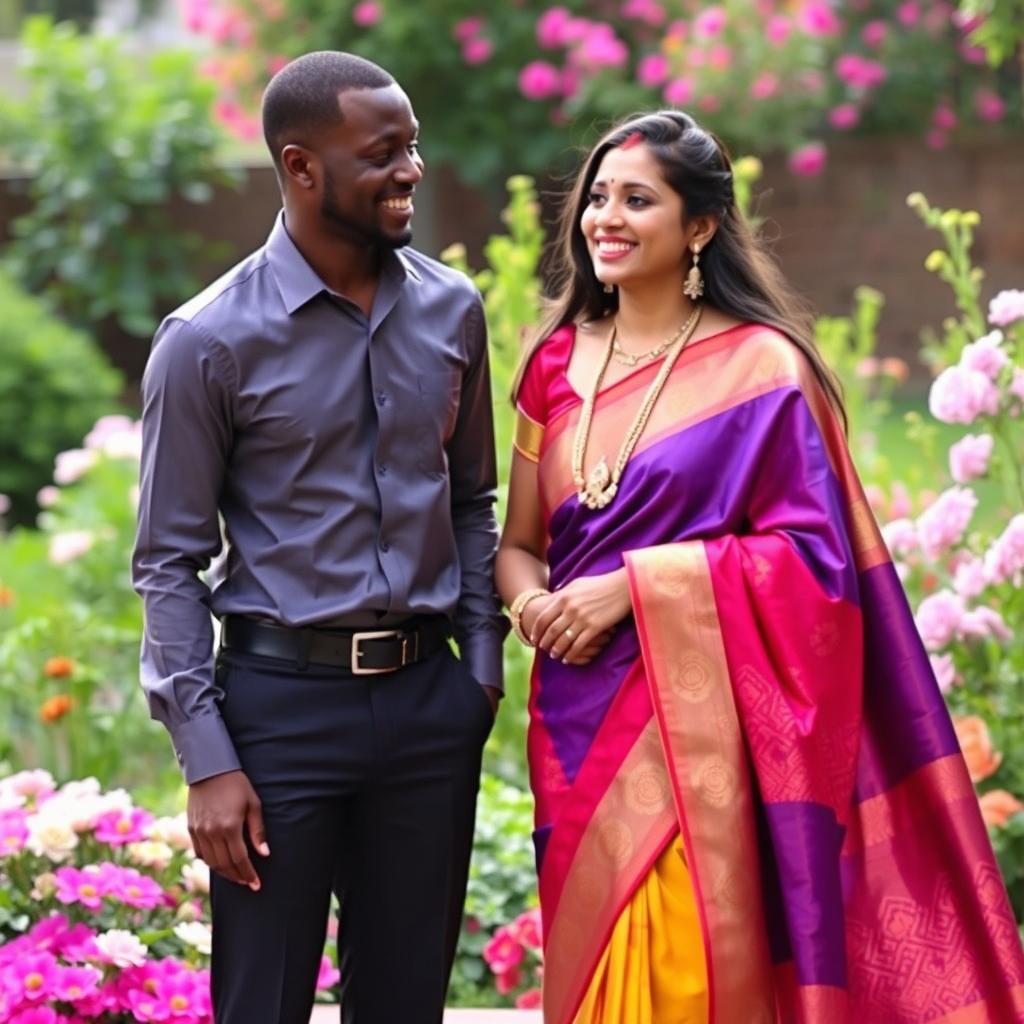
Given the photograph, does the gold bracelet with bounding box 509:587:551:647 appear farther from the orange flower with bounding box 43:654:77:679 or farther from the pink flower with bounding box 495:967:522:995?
A: the orange flower with bounding box 43:654:77:679

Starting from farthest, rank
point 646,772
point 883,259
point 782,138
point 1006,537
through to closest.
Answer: point 883,259 → point 782,138 → point 1006,537 → point 646,772

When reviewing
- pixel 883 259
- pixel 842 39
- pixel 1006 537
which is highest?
pixel 842 39

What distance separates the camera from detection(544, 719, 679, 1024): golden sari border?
295cm

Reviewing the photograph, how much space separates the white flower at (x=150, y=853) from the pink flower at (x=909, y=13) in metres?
9.61

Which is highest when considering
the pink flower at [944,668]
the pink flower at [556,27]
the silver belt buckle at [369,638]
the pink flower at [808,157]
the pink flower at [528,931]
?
the pink flower at [556,27]

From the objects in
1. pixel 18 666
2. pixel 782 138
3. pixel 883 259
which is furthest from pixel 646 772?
pixel 883 259

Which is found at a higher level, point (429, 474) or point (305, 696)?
point (429, 474)

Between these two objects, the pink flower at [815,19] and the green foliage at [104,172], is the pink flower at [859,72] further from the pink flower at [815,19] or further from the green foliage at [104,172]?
the green foliage at [104,172]

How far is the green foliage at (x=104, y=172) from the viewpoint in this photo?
11062mm

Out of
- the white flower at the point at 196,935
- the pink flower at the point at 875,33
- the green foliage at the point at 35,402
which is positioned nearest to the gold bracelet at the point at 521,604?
the white flower at the point at 196,935

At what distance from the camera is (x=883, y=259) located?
12.3 meters

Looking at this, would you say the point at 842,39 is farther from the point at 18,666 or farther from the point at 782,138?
the point at 18,666

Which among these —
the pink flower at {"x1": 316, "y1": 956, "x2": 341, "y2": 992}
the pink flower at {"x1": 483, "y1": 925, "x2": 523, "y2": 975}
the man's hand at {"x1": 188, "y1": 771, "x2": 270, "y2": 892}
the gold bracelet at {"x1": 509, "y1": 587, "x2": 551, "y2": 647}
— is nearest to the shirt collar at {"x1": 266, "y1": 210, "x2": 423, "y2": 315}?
the gold bracelet at {"x1": 509, "y1": 587, "x2": 551, "y2": 647}

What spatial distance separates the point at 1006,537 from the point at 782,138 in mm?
7407
